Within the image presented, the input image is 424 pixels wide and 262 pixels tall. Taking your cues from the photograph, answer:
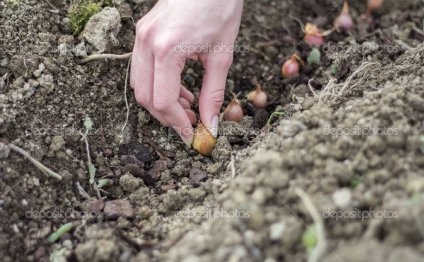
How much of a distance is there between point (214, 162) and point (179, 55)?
1.45 feet

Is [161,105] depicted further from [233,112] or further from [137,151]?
[233,112]

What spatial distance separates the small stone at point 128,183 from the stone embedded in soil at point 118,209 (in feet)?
0.29

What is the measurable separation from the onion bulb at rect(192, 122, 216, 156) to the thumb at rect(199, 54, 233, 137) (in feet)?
0.06

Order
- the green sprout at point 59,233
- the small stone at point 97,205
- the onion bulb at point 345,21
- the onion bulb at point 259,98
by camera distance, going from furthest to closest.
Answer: the onion bulb at point 345,21
the onion bulb at point 259,98
the small stone at point 97,205
the green sprout at point 59,233

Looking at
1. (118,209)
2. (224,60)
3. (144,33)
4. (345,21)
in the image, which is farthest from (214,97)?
(345,21)

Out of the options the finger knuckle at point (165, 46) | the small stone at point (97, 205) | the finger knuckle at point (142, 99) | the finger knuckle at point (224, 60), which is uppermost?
the finger knuckle at point (165, 46)

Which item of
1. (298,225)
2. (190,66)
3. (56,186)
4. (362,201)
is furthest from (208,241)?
(190,66)

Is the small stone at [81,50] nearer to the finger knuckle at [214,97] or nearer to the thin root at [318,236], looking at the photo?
the finger knuckle at [214,97]

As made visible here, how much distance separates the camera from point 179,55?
70.7 inches

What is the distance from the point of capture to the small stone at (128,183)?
5.88 ft

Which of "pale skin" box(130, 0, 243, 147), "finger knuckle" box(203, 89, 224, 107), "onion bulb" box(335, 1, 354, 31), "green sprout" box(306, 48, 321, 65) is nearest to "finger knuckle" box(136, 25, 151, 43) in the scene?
"pale skin" box(130, 0, 243, 147)

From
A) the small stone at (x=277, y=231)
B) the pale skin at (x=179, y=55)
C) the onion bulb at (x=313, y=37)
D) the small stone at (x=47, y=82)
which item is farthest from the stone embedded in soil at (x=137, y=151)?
the onion bulb at (x=313, y=37)

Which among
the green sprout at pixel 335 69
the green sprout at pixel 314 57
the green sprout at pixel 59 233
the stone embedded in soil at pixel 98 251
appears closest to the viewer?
the stone embedded in soil at pixel 98 251

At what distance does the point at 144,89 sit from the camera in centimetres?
190
